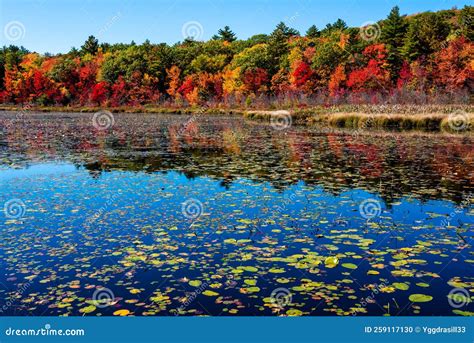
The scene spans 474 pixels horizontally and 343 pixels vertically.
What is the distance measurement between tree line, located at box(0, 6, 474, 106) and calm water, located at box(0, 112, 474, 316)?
158ft

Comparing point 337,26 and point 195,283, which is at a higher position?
point 337,26

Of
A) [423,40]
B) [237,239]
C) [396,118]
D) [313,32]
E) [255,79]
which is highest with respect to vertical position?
[313,32]

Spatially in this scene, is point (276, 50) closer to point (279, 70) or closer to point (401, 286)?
point (279, 70)

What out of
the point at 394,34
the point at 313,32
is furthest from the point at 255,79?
the point at 313,32

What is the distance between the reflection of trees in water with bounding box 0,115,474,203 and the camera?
15.0 metres

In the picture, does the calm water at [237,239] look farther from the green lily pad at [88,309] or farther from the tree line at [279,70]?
the tree line at [279,70]

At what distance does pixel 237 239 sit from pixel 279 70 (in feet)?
288

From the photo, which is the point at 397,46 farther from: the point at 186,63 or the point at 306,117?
the point at 186,63

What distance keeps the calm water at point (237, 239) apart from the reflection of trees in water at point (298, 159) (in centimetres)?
17

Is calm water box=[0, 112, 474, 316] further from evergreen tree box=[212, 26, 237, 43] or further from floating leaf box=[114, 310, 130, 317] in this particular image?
evergreen tree box=[212, 26, 237, 43]

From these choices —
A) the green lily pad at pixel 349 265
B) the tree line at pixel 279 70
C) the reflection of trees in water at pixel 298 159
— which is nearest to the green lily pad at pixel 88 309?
the green lily pad at pixel 349 265

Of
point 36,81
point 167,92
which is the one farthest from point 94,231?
point 36,81

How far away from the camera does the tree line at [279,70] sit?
218 ft

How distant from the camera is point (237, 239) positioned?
351 inches
